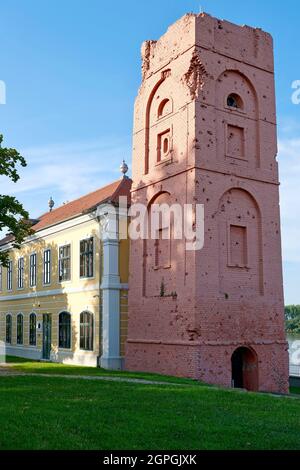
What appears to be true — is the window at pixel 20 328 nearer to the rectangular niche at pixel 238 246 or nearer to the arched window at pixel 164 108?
the arched window at pixel 164 108

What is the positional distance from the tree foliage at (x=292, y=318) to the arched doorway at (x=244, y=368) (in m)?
82.9

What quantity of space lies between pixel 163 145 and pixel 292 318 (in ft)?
310

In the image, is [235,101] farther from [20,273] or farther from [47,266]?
[20,273]

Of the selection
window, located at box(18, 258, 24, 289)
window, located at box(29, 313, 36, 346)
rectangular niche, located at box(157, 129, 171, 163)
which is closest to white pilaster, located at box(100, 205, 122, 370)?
rectangular niche, located at box(157, 129, 171, 163)

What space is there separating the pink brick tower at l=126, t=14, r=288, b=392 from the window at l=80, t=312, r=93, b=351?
2.25 metres

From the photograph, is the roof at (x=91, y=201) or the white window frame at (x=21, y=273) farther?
the white window frame at (x=21, y=273)

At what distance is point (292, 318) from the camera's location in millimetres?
111062

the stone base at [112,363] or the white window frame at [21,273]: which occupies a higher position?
the white window frame at [21,273]

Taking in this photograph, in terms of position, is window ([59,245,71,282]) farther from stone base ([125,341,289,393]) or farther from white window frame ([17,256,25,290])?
white window frame ([17,256,25,290])

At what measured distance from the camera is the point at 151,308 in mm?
22328

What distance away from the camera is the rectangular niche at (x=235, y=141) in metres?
22.1

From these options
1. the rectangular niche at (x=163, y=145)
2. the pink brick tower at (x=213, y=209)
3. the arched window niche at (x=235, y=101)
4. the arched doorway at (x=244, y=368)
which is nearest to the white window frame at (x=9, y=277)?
the pink brick tower at (x=213, y=209)
